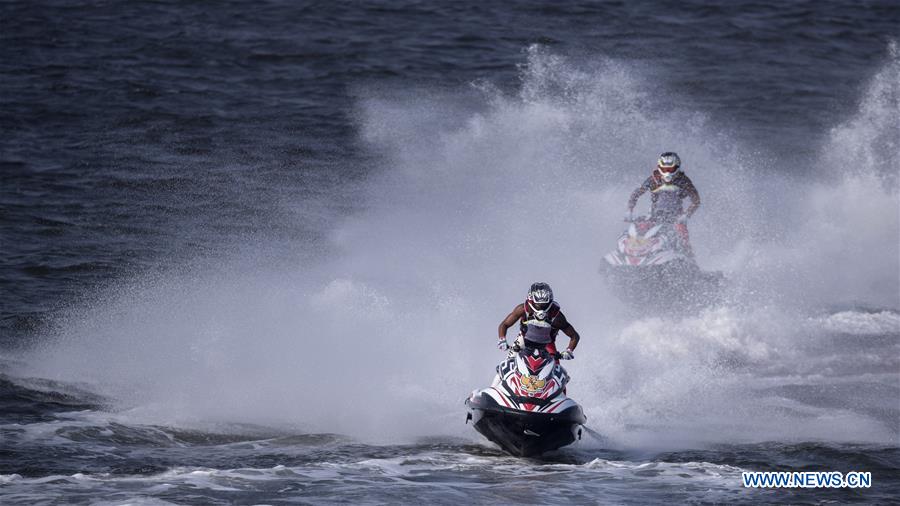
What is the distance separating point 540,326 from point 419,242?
806 centimetres

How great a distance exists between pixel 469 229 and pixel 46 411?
9383 millimetres

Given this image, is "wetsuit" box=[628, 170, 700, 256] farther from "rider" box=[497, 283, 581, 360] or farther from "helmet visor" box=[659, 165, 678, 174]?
"rider" box=[497, 283, 581, 360]

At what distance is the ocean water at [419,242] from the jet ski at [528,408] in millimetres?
296

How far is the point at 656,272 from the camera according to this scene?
1953 centimetres

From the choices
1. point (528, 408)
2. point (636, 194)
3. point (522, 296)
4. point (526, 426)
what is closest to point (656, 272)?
point (636, 194)

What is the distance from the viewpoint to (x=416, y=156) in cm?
2738

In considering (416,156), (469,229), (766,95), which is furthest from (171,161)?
(766,95)

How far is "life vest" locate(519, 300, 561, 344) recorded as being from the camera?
14.8 meters

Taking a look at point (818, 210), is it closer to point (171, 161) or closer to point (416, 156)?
point (416, 156)

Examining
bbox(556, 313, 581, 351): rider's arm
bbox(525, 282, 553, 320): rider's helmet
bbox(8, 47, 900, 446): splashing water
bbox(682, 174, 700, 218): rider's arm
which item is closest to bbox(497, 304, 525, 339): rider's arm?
bbox(525, 282, 553, 320): rider's helmet

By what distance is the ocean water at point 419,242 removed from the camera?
48.2 ft

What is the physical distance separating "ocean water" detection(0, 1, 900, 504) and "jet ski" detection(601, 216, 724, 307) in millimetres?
261

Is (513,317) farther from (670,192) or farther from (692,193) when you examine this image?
(692,193)

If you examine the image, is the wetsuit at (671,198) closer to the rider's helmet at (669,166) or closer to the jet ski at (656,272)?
the rider's helmet at (669,166)
